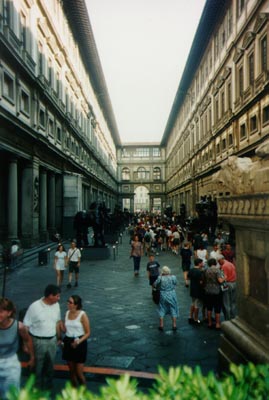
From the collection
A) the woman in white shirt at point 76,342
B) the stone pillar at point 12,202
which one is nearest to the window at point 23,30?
the stone pillar at point 12,202

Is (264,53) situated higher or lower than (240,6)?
lower

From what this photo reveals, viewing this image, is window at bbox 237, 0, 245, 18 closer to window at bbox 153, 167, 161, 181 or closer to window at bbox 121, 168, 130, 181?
window at bbox 153, 167, 161, 181

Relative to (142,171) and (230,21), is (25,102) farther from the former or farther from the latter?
(142,171)

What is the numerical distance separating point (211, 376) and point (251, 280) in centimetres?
275

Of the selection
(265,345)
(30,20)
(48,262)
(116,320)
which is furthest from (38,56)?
(265,345)

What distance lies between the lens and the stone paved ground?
6.61 m

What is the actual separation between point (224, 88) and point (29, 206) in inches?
692

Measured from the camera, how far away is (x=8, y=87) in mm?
19188

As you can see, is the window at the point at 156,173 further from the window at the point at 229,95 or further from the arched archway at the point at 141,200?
the window at the point at 229,95

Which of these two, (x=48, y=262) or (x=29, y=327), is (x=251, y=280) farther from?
(x=48, y=262)

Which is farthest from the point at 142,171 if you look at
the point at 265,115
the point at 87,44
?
the point at 265,115

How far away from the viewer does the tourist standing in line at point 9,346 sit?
4.35 meters

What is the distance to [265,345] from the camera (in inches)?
186

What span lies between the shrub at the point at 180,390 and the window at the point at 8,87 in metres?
17.6
